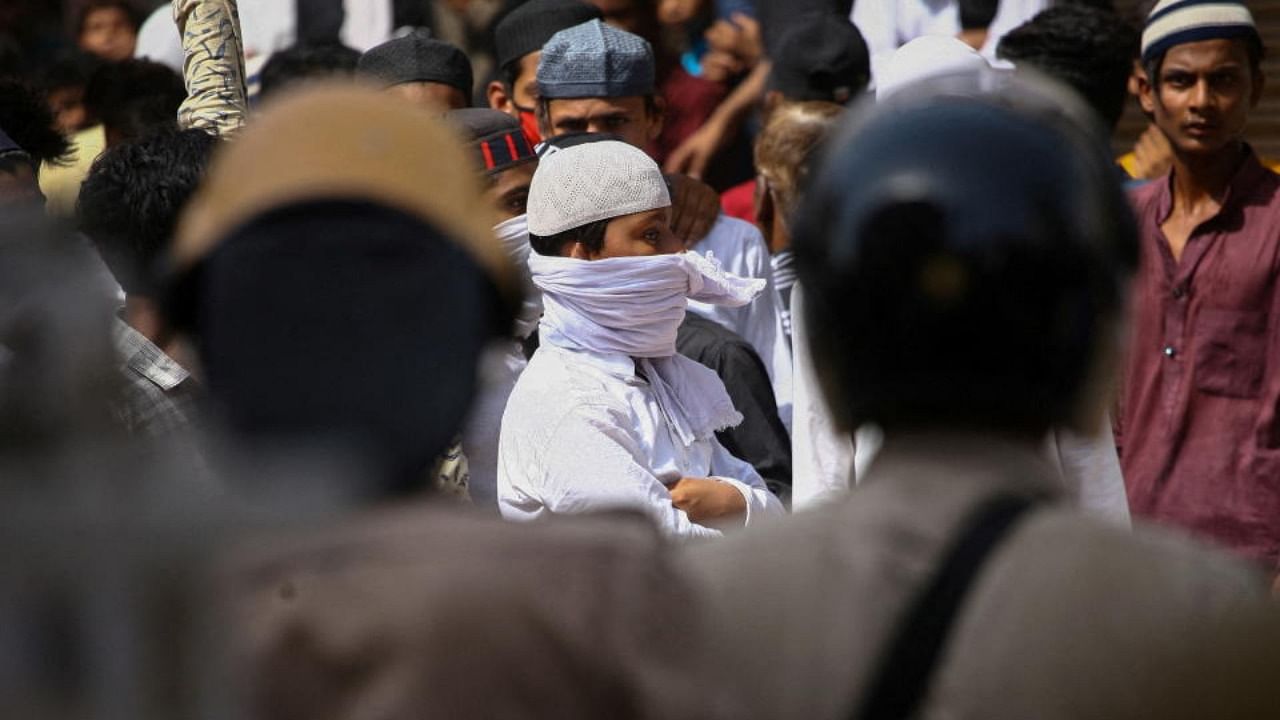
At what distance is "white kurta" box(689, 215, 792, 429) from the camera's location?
5863 mm

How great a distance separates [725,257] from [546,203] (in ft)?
5.40

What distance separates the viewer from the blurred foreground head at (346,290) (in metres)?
1.82

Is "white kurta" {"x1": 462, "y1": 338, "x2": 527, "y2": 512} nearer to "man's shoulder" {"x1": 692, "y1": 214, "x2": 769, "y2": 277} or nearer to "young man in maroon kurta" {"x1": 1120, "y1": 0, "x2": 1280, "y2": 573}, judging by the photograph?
"man's shoulder" {"x1": 692, "y1": 214, "x2": 769, "y2": 277}

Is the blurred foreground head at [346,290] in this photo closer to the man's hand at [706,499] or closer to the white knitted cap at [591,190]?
the man's hand at [706,499]

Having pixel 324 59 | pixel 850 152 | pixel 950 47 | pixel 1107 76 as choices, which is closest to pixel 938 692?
pixel 850 152

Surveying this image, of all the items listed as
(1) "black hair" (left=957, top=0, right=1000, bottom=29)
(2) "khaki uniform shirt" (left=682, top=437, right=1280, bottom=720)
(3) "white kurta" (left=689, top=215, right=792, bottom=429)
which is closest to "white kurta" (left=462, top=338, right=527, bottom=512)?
(3) "white kurta" (left=689, top=215, right=792, bottom=429)

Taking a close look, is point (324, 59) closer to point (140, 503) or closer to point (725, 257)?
point (725, 257)

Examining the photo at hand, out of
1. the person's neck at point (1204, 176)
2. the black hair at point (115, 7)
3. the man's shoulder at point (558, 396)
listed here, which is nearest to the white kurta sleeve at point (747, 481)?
the man's shoulder at point (558, 396)

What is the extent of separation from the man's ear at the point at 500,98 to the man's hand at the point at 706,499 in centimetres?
283

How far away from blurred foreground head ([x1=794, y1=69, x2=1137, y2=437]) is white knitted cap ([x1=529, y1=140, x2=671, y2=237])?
2.49m

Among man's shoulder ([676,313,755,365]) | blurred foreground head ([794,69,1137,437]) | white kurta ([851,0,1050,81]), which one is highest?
blurred foreground head ([794,69,1137,437])

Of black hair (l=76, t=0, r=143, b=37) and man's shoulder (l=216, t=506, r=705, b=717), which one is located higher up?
man's shoulder (l=216, t=506, r=705, b=717)

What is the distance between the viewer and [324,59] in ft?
24.1

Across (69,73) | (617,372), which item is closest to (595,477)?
(617,372)
